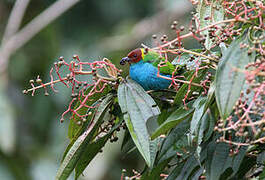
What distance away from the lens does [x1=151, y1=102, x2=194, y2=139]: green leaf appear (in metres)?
1.61

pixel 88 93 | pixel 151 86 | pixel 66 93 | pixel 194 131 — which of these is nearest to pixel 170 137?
pixel 194 131

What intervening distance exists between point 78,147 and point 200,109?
44 centimetres

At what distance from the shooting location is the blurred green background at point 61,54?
6441 millimetres

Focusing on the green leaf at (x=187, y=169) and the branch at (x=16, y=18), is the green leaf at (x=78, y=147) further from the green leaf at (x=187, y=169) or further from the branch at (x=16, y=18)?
the branch at (x=16, y=18)

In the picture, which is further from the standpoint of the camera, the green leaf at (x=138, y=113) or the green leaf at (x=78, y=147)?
the green leaf at (x=78, y=147)

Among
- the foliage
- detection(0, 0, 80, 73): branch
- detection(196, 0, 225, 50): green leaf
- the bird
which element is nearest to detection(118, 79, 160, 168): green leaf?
the foliage

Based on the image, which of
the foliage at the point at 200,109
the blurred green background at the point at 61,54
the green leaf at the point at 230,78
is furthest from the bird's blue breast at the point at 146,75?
the blurred green background at the point at 61,54

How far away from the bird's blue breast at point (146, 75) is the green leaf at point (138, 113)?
0.61 metres

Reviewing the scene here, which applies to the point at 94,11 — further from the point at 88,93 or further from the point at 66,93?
the point at 88,93

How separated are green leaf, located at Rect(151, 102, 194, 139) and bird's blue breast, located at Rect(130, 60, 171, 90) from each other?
2.46 feet

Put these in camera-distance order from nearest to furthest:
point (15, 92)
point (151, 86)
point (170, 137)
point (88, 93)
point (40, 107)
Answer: point (170, 137), point (88, 93), point (151, 86), point (40, 107), point (15, 92)

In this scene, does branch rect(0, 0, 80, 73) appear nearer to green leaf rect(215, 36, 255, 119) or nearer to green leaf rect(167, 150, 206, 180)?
green leaf rect(167, 150, 206, 180)

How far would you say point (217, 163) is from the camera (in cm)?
168

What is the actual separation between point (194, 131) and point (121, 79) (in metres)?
0.36
